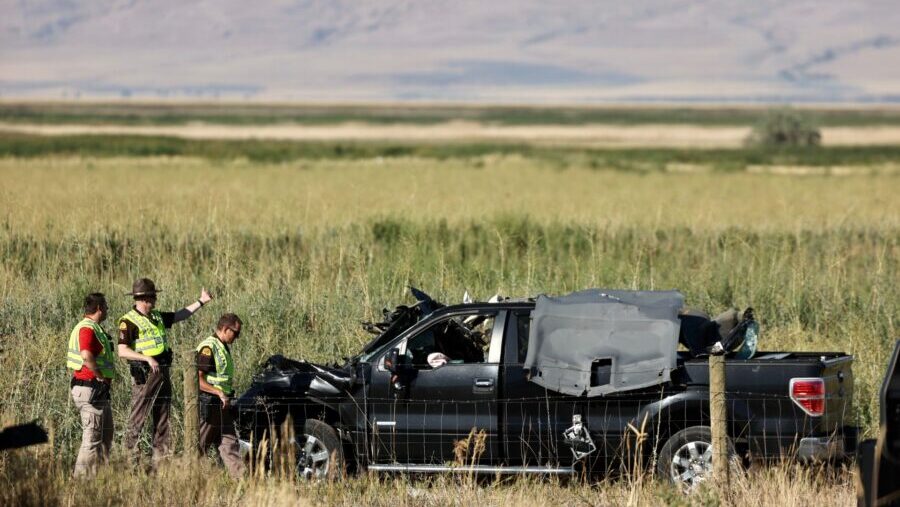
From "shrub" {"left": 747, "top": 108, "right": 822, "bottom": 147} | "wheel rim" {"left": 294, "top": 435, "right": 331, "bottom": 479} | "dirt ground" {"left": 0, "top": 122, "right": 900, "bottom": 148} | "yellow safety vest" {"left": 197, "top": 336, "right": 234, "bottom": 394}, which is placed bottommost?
"wheel rim" {"left": 294, "top": 435, "right": 331, "bottom": 479}

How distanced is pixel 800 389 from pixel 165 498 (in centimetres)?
470

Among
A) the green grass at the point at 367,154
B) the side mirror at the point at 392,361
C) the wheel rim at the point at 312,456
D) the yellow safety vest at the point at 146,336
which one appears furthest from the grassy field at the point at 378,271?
the green grass at the point at 367,154

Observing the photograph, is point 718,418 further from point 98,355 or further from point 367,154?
point 367,154

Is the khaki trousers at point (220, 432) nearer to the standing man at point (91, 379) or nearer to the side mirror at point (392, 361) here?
the standing man at point (91, 379)

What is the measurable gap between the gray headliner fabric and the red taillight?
37.7 inches

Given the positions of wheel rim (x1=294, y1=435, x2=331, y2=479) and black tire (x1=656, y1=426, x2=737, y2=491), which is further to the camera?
wheel rim (x1=294, y1=435, x2=331, y2=479)

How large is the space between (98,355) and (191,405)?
123 cm

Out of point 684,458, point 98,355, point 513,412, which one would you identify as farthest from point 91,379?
point 684,458

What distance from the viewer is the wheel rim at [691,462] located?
10.4 m

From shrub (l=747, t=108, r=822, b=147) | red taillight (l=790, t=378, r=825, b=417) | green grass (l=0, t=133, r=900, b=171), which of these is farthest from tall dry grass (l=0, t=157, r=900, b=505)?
shrub (l=747, t=108, r=822, b=147)

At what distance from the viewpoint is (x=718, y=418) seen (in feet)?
32.3

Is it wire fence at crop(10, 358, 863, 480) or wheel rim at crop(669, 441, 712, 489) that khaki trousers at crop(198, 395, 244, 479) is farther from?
wheel rim at crop(669, 441, 712, 489)

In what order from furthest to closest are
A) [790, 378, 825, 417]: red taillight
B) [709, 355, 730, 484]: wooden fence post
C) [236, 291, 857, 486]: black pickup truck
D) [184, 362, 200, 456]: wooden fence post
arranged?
[236, 291, 857, 486]: black pickup truck
[790, 378, 825, 417]: red taillight
[184, 362, 200, 456]: wooden fence post
[709, 355, 730, 484]: wooden fence post

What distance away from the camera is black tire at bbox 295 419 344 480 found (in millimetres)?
10859
